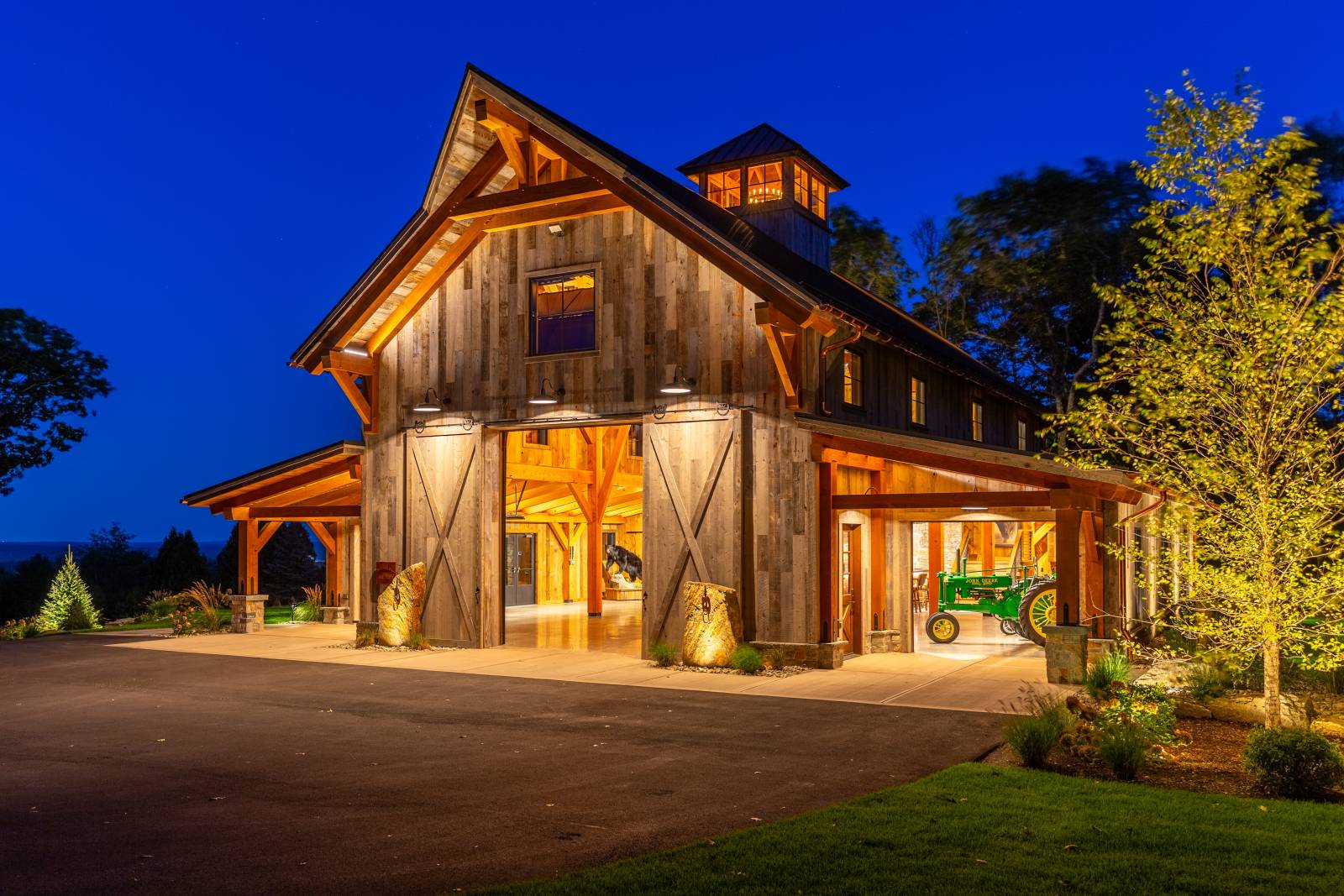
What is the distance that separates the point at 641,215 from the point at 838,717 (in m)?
8.87

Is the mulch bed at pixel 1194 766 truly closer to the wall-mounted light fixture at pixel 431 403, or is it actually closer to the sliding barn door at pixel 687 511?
the sliding barn door at pixel 687 511

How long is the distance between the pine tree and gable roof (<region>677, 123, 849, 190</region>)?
16.6 meters

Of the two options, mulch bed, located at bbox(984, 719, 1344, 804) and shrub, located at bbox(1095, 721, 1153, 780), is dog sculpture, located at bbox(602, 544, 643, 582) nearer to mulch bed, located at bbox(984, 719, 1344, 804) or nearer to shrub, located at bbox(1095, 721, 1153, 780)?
mulch bed, located at bbox(984, 719, 1344, 804)

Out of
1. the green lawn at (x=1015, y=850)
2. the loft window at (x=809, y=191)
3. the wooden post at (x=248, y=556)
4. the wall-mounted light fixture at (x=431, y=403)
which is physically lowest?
the green lawn at (x=1015, y=850)

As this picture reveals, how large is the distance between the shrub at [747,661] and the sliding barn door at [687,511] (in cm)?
88

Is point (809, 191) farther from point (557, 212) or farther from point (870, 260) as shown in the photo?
point (870, 260)

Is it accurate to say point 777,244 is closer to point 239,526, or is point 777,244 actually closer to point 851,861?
point 239,526

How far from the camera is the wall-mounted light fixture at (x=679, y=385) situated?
16766mm

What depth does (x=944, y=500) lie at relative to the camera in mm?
15430

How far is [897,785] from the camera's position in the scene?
8.42m

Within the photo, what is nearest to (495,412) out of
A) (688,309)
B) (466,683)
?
(688,309)

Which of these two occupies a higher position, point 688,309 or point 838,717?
point 688,309

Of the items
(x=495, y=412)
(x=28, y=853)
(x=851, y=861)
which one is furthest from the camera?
(x=495, y=412)

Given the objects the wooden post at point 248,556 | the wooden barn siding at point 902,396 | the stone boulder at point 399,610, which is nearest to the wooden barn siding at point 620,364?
the stone boulder at point 399,610
